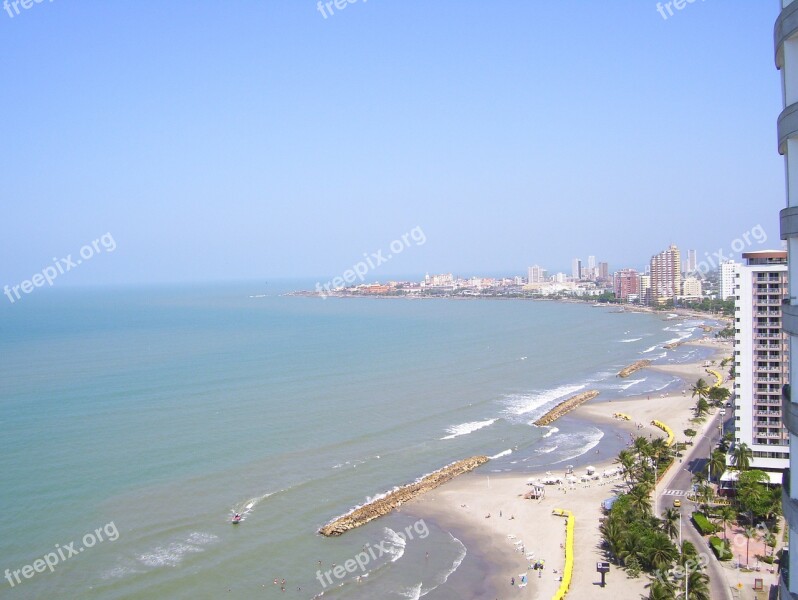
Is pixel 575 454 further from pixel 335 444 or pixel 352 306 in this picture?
pixel 352 306

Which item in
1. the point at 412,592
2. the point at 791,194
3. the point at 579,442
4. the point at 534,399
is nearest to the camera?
the point at 791,194

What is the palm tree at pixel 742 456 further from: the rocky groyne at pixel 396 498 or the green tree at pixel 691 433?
the rocky groyne at pixel 396 498

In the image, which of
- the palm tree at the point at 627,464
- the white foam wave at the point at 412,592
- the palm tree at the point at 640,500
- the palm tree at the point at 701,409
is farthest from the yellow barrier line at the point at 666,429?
the white foam wave at the point at 412,592

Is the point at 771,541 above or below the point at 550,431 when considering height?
above

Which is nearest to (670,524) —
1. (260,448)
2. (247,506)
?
(247,506)

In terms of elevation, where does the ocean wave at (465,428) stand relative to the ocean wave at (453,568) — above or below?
above

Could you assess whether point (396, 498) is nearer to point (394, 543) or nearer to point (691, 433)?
point (394, 543)
